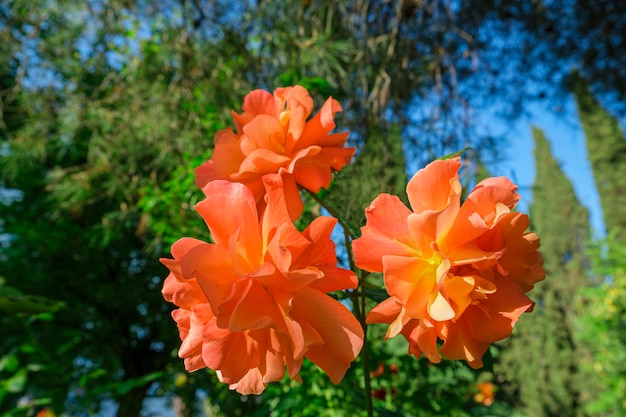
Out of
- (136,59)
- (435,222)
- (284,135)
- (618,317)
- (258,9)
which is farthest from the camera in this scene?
(618,317)

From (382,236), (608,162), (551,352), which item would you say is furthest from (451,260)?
(608,162)

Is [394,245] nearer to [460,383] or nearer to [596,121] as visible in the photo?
[460,383]

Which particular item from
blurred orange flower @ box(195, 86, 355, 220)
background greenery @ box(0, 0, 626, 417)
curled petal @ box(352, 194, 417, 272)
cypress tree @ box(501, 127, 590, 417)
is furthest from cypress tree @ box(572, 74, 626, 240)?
curled petal @ box(352, 194, 417, 272)

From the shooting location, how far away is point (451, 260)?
0.44 metres

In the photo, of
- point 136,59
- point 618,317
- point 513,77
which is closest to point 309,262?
point 136,59

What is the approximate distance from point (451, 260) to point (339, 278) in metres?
0.10

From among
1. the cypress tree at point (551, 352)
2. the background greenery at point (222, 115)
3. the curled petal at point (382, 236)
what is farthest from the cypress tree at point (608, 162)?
the curled petal at point (382, 236)

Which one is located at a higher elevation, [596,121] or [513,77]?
[596,121]

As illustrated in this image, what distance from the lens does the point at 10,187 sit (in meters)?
4.73

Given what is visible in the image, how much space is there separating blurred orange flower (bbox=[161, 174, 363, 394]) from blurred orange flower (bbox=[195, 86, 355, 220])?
0.30ft

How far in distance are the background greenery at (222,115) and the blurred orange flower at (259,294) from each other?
260 mm

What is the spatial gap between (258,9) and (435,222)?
1.84 metres

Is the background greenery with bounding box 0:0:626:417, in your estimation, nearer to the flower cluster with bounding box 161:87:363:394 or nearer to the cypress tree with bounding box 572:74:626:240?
the flower cluster with bounding box 161:87:363:394

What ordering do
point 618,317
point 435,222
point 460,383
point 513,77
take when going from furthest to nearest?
point 618,317 → point 513,77 → point 460,383 → point 435,222
